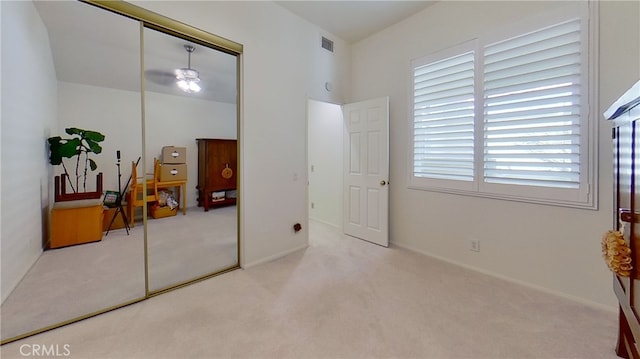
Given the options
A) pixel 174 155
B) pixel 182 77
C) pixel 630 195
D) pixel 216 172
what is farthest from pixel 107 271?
pixel 630 195

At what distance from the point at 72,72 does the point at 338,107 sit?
10.7 feet

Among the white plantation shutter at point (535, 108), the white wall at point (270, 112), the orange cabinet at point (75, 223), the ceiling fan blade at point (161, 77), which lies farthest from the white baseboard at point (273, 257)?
the white plantation shutter at point (535, 108)

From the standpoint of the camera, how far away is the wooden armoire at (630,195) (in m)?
0.96

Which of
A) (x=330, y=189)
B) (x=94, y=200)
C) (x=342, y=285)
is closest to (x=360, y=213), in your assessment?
(x=330, y=189)

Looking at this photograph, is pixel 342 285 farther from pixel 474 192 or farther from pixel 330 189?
pixel 330 189

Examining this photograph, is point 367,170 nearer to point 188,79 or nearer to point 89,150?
point 188,79

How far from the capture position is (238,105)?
9.07 ft

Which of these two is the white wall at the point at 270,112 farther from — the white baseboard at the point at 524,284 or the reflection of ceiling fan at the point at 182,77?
the white baseboard at the point at 524,284

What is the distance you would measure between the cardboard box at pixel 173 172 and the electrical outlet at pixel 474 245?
344 cm

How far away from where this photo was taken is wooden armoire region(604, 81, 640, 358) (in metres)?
A: 0.96

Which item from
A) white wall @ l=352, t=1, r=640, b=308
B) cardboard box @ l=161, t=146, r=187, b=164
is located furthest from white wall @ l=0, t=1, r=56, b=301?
white wall @ l=352, t=1, r=640, b=308

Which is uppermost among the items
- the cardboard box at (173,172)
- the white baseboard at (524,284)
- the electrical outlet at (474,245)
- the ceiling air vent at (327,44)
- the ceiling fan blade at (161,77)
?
the ceiling air vent at (327,44)

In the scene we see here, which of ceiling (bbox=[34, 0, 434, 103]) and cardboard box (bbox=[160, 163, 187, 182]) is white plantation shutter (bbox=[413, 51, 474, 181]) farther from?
cardboard box (bbox=[160, 163, 187, 182])

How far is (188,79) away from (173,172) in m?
Answer: 1.09
